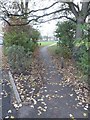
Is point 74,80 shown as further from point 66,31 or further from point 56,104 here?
point 66,31

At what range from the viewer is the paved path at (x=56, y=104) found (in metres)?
5.39

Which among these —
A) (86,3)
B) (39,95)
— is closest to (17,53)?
(39,95)

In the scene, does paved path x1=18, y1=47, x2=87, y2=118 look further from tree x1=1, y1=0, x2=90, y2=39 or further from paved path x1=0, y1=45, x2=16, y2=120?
tree x1=1, y1=0, x2=90, y2=39

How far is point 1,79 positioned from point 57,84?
2.20 meters

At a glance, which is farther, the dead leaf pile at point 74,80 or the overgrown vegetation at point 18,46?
the overgrown vegetation at point 18,46

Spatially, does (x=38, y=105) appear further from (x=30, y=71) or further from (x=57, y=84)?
(x=30, y=71)

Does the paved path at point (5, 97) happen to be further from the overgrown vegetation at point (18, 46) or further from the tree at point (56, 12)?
the tree at point (56, 12)

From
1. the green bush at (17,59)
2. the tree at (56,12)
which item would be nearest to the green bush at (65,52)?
the tree at (56,12)

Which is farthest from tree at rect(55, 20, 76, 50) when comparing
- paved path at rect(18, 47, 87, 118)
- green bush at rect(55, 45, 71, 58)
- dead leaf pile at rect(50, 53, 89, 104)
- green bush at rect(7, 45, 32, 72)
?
paved path at rect(18, 47, 87, 118)

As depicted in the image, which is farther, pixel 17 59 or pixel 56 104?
pixel 17 59

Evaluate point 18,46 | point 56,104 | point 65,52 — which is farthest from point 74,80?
point 65,52

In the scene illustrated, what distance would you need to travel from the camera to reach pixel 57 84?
312 inches

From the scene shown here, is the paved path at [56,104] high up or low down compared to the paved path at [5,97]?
down

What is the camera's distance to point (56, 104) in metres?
6.07
